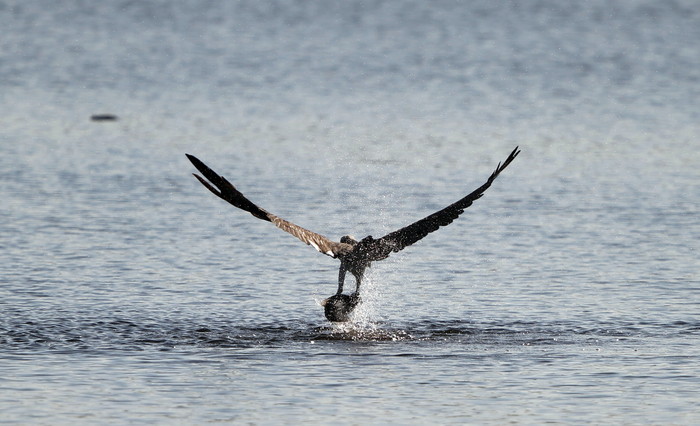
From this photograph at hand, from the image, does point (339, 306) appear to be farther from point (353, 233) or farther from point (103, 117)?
point (103, 117)

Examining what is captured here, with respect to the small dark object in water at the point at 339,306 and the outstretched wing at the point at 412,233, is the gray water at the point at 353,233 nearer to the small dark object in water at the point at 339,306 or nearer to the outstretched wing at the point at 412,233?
the small dark object in water at the point at 339,306

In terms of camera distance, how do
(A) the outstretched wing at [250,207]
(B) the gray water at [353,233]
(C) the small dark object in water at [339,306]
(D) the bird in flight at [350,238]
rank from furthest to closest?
(C) the small dark object in water at [339,306]
(D) the bird in flight at [350,238]
(A) the outstretched wing at [250,207]
(B) the gray water at [353,233]

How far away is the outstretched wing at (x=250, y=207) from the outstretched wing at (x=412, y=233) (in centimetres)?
24

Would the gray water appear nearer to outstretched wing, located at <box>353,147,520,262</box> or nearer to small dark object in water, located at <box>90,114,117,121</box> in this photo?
small dark object in water, located at <box>90,114,117,121</box>

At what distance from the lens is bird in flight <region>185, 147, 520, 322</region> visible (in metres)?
12.0

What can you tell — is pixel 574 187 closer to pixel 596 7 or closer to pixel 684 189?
pixel 684 189

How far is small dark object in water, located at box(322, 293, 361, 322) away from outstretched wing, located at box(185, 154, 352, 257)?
40 centimetres

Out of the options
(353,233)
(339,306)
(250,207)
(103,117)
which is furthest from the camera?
(103,117)

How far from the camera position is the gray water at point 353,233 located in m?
10.5

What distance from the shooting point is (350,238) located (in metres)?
12.9

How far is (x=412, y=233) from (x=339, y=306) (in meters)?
0.97

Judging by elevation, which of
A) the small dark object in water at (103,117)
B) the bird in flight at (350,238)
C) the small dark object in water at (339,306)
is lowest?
the small dark object in water at (339,306)

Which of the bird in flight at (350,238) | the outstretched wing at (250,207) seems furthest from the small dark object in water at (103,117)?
the outstretched wing at (250,207)

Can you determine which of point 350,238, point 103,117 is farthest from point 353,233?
point 103,117
